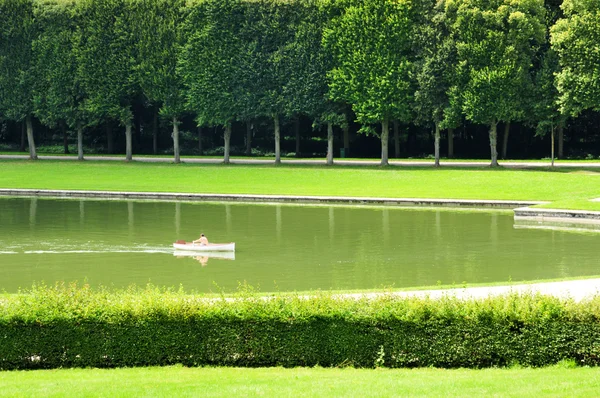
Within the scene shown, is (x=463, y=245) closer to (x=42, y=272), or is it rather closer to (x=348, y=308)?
(x=42, y=272)

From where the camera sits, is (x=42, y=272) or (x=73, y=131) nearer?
(x=42, y=272)

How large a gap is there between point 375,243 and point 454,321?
16.5 metres

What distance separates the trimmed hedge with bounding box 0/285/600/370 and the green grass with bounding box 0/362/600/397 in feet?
1.15

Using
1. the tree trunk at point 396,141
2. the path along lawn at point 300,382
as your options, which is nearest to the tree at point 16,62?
the tree trunk at point 396,141

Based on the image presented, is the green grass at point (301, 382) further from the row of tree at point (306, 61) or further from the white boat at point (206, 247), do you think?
the row of tree at point (306, 61)

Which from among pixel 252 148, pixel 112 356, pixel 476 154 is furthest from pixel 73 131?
pixel 112 356

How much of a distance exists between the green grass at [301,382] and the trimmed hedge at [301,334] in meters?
0.35

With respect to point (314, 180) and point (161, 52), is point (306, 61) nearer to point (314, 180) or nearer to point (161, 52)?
point (161, 52)

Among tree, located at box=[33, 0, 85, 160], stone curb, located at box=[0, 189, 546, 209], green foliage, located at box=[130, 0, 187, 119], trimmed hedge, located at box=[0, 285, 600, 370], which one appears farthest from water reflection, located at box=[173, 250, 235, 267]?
tree, located at box=[33, 0, 85, 160]

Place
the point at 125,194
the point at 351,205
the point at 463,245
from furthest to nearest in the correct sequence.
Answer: the point at 125,194, the point at 351,205, the point at 463,245

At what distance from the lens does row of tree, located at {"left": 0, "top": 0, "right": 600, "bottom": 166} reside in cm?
5844

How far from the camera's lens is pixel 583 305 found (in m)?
14.1

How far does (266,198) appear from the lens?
46406mm

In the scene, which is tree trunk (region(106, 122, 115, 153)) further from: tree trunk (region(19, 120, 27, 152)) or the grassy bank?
the grassy bank
